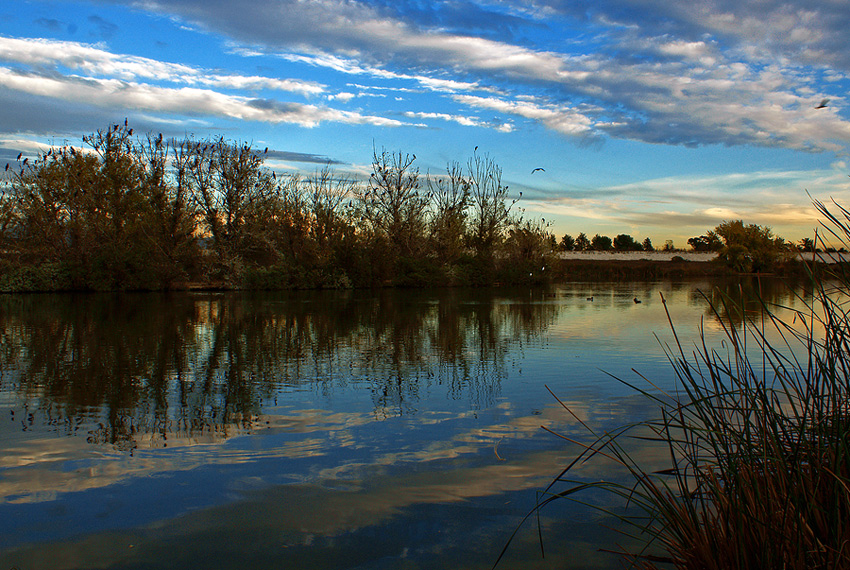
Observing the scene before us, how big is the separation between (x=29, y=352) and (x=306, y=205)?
29.1 m

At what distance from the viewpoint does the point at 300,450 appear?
17.7 feet

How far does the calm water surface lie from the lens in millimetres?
3689

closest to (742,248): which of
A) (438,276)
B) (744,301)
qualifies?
(438,276)

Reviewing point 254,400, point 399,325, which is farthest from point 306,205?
point 254,400

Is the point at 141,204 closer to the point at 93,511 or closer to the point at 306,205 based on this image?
the point at 306,205

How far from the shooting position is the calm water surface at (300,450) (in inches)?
145

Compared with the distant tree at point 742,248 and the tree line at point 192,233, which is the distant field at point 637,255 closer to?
the distant tree at point 742,248

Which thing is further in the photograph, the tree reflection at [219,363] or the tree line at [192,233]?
the tree line at [192,233]

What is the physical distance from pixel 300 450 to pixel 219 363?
495 centimetres

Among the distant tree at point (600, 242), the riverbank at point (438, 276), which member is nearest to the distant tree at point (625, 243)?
the distant tree at point (600, 242)

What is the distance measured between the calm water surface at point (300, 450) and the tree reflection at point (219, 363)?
6cm

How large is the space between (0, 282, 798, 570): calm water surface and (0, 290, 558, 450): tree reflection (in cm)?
6

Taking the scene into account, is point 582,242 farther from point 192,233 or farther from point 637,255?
point 192,233

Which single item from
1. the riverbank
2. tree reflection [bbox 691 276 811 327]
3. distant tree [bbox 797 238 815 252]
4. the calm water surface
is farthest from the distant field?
distant tree [bbox 797 238 815 252]
